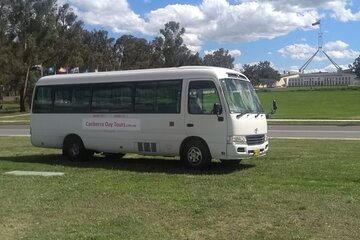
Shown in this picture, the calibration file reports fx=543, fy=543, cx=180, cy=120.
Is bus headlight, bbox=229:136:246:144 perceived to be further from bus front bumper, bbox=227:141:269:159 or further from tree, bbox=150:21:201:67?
tree, bbox=150:21:201:67

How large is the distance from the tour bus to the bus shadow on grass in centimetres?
30

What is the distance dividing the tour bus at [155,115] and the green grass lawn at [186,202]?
626 millimetres

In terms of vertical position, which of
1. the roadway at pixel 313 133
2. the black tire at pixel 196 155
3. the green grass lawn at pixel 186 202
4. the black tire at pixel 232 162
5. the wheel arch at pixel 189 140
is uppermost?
the wheel arch at pixel 189 140

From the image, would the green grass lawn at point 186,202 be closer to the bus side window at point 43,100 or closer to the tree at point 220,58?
the bus side window at point 43,100

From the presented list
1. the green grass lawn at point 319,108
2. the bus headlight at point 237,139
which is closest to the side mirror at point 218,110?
the bus headlight at point 237,139

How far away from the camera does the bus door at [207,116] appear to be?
496 inches

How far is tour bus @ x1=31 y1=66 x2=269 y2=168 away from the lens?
12703 millimetres

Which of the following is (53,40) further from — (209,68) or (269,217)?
(269,217)

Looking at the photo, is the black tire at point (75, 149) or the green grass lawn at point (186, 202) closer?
the green grass lawn at point (186, 202)

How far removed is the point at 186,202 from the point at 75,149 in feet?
23.8

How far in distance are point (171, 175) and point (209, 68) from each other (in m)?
2.85

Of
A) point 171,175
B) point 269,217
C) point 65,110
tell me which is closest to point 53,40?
point 65,110

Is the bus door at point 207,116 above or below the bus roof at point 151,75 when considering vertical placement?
below

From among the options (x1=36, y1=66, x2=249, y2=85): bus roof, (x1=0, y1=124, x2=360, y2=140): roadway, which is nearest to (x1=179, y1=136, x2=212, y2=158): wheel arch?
(x1=36, y1=66, x2=249, y2=85): bus roof
